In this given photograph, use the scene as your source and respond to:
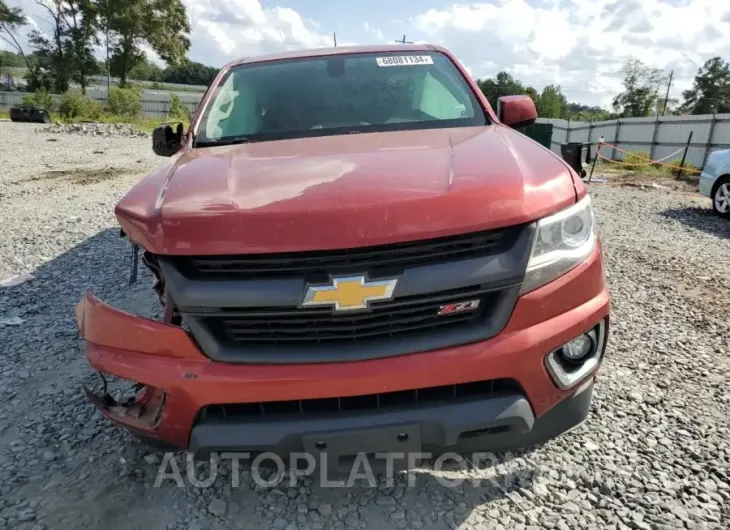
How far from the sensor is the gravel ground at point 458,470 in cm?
219

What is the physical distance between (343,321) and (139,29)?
4939 centimetres

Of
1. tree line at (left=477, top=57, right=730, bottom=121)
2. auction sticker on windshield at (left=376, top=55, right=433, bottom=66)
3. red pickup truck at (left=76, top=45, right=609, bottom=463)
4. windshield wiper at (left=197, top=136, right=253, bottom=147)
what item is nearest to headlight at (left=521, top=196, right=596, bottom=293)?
red pickup truck at (left=76, top=45, right=609, bottom=463)

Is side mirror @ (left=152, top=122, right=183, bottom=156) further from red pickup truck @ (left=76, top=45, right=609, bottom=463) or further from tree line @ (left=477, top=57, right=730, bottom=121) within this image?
tree line @ (left=477, top=57, right=730, bottom=121)

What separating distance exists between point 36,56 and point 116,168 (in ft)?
138

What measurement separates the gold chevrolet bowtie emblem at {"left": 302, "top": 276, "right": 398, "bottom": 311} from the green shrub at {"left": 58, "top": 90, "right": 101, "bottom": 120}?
33.8 meters

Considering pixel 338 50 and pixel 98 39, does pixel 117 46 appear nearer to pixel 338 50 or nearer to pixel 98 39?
pixel 98 39

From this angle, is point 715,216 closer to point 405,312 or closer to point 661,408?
point 661,408

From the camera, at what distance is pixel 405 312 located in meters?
1.83

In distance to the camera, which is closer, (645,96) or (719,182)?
(719,182)

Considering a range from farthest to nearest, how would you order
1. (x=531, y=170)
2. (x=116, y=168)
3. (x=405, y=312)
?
(x=116, y=168) → (x=531, y=170) → (x=405, y=312)

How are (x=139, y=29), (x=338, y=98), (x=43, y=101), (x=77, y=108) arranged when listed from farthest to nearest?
(x=139, y=29) → (x=43, y=101) → (x=77, y=108) → (x=338, y=98)

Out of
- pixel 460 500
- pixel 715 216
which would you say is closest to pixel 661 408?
pixel 460 500

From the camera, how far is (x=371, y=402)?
1.85 metres

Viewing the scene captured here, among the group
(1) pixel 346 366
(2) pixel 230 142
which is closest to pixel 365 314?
(1) pixel 346 366
